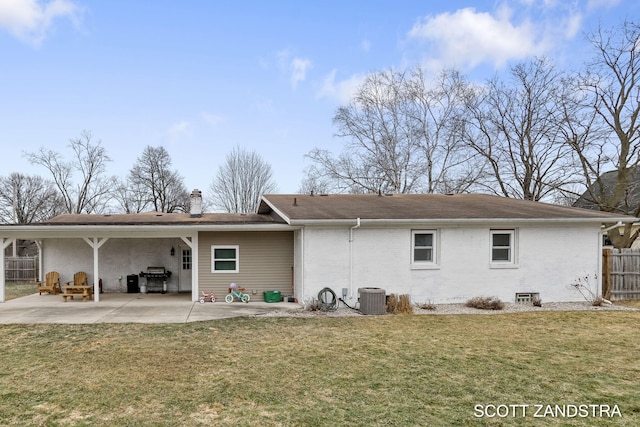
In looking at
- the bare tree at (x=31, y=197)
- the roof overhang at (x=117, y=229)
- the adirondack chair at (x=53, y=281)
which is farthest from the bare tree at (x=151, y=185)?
the roof overhang at (x=117, y=229)

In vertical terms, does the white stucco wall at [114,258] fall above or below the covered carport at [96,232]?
below

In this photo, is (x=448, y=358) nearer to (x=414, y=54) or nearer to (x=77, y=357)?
(x=77, y=357)

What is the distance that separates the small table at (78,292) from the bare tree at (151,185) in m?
23.1

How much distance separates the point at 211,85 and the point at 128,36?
11.3ft

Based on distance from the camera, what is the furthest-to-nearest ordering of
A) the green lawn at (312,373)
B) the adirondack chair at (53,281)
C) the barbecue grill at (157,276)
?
the barbecue grill at (157,276)
the adirondack chair at (53,281)
the green lawn at (312,373)

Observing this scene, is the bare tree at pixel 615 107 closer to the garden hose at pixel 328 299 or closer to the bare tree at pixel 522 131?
the bare tree at pixel 522 131

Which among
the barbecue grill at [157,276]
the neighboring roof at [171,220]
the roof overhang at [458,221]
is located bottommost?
the barbecue grill at [157,276]

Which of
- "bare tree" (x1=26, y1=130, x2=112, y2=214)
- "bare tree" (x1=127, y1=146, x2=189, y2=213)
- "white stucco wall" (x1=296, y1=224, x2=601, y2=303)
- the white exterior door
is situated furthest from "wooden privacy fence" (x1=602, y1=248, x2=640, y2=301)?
"bare tree" (x1=26, y1=130, x2=112, y2=214)

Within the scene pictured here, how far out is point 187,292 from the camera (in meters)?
14.3

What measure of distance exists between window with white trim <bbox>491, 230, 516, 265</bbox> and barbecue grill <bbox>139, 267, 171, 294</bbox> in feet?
37.5

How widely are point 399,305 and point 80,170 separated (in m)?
32.9

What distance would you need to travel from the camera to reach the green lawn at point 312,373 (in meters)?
4.18

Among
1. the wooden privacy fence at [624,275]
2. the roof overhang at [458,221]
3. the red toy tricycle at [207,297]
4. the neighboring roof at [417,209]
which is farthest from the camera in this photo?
the wooden privacy fence at [624,275]

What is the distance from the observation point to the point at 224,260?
39.4 feet
